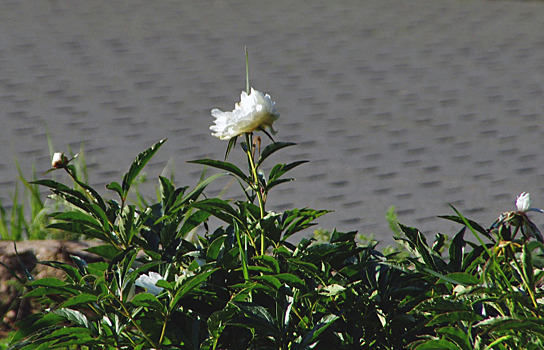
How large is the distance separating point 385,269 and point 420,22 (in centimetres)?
675

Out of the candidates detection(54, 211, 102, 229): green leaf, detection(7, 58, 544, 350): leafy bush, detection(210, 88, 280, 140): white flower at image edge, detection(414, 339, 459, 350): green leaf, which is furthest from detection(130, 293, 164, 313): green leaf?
detection(414, 339, 459, 350): green leaf

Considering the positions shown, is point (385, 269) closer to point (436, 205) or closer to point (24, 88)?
point (436, 205)

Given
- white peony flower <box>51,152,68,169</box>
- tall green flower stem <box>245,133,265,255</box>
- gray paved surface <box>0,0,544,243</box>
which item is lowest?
gray paved surface <box>0,0,544,243</box>

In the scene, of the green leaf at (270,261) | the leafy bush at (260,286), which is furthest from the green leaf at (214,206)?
the green leaf at (270,261)

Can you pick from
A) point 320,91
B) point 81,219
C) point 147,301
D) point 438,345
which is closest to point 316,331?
point 438,345

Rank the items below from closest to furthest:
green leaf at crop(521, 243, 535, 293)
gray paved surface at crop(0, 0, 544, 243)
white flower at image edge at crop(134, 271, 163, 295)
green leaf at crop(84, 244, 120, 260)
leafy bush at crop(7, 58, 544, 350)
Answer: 1. green leaf at crop(521, 243, 535, 293)
2. leafy bush at crop(7, 58, 544, 350)
3. white flower at image edge at crop(134, 271, 163, 295)
4. green leaf at crop(84, 244, 120, 260)
5. gray paved surface at crop(0, 0, 544, 243)

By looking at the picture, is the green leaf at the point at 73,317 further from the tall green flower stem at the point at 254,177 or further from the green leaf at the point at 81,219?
the tall green flower stem at the point at 254,177

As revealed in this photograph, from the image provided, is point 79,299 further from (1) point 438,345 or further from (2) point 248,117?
(1) point 438,345

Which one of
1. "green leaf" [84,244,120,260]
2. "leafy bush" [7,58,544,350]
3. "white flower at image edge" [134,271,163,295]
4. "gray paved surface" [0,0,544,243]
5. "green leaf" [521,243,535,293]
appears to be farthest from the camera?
"gray paved surface" [0,0,544,243]

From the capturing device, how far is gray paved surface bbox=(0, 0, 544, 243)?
4.56 meters

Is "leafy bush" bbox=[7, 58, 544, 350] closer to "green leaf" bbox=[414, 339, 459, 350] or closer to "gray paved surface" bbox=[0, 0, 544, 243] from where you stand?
"green leaf" bbox=[414, 339, 459, 350]

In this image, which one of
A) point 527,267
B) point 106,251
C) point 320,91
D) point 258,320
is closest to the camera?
point 527,267

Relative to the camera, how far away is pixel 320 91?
611 cm

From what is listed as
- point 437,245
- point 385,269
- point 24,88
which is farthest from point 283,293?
point 24,88
